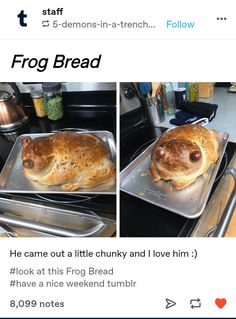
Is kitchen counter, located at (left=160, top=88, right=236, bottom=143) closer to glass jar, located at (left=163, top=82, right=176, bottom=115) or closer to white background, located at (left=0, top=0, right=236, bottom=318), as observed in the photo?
glass jar, located at (left=163, top=82, right=176, bottom=115)

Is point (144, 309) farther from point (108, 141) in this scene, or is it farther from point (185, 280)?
point (108, 141)

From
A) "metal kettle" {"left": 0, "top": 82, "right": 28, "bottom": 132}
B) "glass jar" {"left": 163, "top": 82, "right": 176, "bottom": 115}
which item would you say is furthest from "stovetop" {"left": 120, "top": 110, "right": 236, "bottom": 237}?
"metal kettle" {"left": 0, "top": 82, "right": 28, "bottom": 132}

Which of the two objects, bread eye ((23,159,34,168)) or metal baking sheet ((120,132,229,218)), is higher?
bread eye ((23,159,34,168))

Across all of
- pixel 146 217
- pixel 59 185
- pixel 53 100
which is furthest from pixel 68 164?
pixel 53 100
